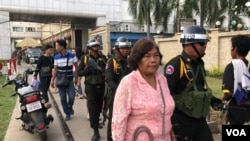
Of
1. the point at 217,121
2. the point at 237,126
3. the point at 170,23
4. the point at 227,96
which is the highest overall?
the point at 170,23

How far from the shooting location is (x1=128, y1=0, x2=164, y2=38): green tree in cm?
2872

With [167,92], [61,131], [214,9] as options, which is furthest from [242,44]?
[214,9]

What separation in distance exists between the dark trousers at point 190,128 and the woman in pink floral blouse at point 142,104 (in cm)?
58

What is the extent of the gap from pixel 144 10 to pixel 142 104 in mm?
27078

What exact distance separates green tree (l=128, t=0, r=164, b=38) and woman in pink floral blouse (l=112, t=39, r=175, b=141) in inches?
1034

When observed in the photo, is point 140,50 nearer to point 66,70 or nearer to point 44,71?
point 66,70

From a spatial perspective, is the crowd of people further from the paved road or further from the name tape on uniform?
the paved road

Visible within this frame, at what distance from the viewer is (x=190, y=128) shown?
3107 mm

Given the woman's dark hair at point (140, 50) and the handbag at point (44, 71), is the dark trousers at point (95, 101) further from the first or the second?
the woman's dark hair at point (140, 50)

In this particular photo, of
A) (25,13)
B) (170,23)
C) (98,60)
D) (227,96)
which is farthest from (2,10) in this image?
(227,96)

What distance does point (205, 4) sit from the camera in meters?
25.4

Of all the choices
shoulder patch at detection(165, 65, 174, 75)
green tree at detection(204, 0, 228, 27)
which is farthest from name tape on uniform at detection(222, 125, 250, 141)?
green tree at detection(204, 0, 228, 27)

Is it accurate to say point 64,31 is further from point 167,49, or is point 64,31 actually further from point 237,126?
point 237,126

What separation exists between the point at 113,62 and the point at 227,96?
5.40 feet
